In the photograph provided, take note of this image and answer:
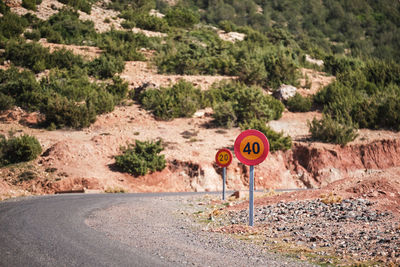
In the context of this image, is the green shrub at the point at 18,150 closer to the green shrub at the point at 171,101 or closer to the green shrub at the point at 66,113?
the green shrub at the point at 66,113

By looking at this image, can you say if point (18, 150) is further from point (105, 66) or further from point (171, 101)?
point (105, 66)

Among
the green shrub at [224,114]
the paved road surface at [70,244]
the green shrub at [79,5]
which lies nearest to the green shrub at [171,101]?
the green shrub at [224,114]

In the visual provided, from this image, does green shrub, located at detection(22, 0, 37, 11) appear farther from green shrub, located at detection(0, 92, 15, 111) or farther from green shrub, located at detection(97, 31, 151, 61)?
green shrub, located at detection(0, 92, 15, 111)

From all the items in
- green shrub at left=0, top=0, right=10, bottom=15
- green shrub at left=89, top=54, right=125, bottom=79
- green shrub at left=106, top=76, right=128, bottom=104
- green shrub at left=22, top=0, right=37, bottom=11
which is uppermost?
green shrub at left=22, top=0, right=37, bottom=11

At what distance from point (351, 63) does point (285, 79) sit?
10.8 meters

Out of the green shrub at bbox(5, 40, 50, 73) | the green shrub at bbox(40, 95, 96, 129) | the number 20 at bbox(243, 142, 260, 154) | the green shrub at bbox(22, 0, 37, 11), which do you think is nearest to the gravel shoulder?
the number 20 at bbox(243, 142, 260, 154)

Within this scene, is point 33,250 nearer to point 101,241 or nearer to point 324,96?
point 101,241

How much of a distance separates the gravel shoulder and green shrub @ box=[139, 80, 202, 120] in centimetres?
1728

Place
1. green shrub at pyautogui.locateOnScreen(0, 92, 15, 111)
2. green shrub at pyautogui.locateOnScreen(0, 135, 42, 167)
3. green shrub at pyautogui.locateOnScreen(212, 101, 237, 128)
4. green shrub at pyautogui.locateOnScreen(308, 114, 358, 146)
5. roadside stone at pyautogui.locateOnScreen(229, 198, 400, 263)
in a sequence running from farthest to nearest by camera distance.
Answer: green shrub at pyautogui.locateOnScreen(212, 101, 237, 128) → green shrub at pyautogui.locateOnScreen(0, 92, 15, 111) → green shrub at pyautogui.locateOnScreen(308, 114, 358, 146) → green shrub at pyautogui.locateOnScreen(0, 135, 42, 167) → roadside stone at pyautogui.locateOnScreen(229, 198, 400, 263)

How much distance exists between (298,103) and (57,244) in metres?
26.6

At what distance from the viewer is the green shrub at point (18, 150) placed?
723 inches

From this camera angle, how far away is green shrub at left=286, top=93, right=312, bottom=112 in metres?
29.3

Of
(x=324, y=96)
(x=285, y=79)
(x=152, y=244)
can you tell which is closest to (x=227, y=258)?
(x=152, y=244)

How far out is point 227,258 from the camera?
4.62m
